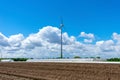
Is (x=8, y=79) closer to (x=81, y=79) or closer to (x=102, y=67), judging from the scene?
(x=81, y=79)

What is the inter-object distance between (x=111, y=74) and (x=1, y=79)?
1222cm

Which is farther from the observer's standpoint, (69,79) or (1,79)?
(1,79)

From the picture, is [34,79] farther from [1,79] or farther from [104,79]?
[104,79]

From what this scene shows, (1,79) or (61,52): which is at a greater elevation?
(61,52)

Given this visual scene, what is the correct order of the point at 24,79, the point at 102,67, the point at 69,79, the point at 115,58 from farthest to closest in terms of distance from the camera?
the point at 115,58
the point at 102,67
the point at 24,79
the point at 69,79

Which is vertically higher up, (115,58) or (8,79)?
(115,58)

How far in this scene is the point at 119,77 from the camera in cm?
2664

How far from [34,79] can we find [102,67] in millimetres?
9427

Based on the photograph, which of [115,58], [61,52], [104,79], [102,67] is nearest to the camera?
[104,79]

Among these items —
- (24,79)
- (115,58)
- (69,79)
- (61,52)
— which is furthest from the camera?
(61,52)

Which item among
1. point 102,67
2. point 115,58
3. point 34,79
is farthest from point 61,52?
point 34,79

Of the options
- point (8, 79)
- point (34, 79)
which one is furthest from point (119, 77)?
point (8, 79)

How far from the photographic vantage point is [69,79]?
2802 centimetres

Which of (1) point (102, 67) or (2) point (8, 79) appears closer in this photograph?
(2) point (8, 79)
